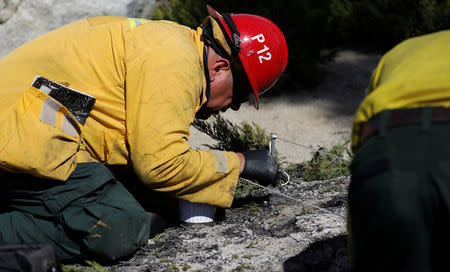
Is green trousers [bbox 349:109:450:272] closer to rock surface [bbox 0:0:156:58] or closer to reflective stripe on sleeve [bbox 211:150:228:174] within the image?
reflective stripe on sleeve [bbox 211:150:228:174]

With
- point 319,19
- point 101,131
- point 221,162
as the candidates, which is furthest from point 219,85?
point 319,19

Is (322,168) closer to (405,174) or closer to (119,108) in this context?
(119,108)

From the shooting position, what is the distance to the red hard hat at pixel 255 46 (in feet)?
9.91

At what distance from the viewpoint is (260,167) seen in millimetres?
3031

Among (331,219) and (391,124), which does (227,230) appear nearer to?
(331,219)

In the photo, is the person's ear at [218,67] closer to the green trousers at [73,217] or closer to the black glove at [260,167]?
the black glove at [260,167]

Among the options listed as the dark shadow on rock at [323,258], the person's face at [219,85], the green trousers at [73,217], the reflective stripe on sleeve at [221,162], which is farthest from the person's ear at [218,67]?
the dark shadow on rock at [323,258]

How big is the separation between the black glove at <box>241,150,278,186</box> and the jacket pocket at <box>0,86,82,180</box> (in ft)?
3.16

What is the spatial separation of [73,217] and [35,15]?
153 inches

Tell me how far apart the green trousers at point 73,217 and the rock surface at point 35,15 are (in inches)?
141

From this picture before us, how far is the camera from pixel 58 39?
2.88 meters

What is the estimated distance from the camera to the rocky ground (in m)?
2.53

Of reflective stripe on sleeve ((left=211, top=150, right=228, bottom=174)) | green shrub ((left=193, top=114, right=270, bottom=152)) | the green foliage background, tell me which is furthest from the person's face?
the green foliage background

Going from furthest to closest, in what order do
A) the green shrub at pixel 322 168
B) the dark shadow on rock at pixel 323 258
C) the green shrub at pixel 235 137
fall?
the green shrub at pixel 235 137 < the green shrub at pixel 322 168 < the dark shadow on rock at pixel 323 258
